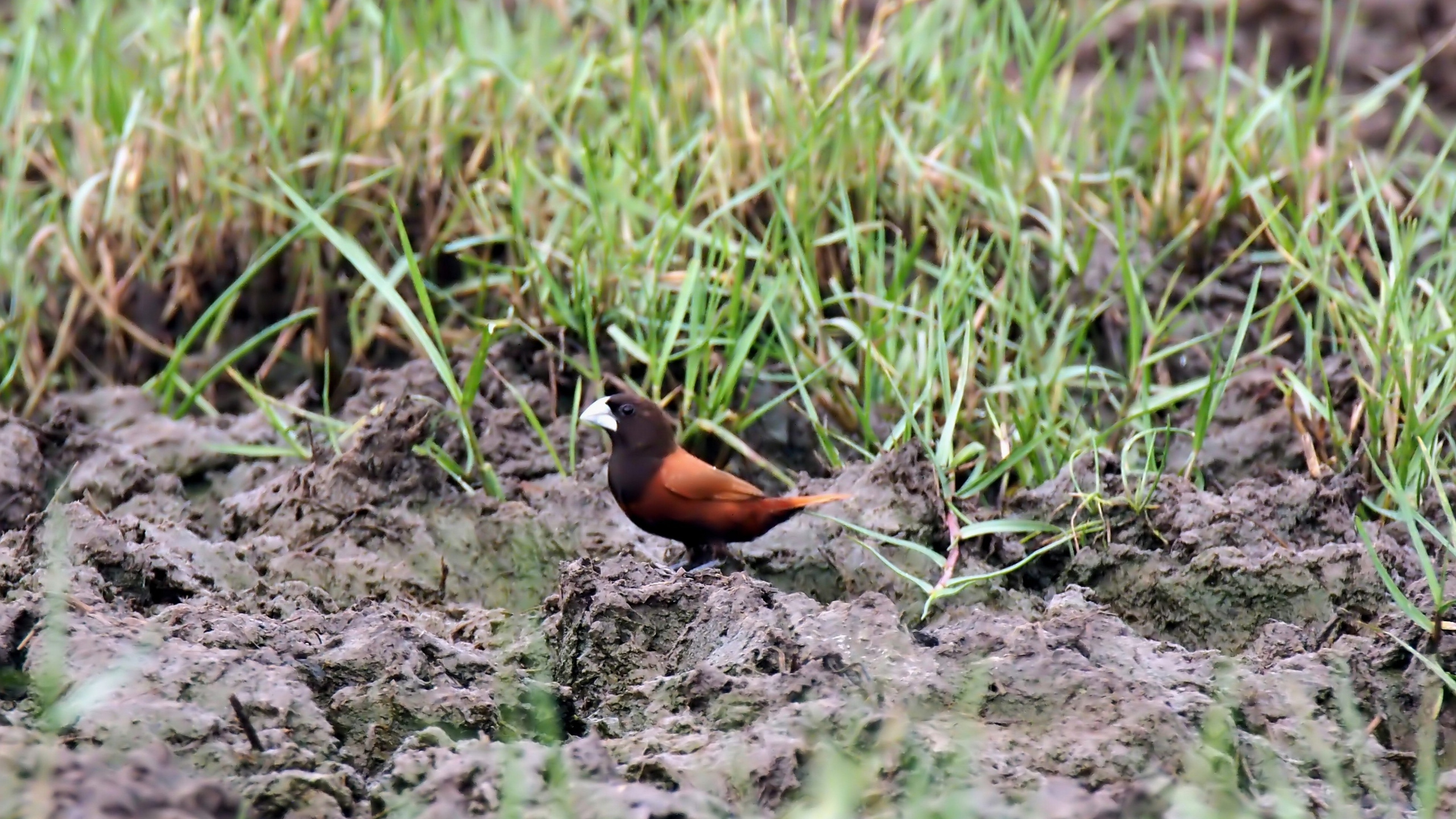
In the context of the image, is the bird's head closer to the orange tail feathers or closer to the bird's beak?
the bird's beak

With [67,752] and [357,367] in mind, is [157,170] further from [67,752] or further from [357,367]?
[67,752]

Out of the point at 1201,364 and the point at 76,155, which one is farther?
the point at 76,155

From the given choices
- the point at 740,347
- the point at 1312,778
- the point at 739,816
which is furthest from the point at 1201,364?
the point at 739,816

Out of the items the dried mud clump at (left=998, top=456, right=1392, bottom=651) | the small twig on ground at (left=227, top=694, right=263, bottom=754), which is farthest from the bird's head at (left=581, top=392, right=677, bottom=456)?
the small twig on ground at (left=227, top=694, right=263, bottom=754)

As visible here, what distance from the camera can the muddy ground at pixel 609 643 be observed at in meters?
2.03

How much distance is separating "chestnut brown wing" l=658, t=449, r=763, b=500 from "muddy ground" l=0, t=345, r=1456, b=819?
16cm

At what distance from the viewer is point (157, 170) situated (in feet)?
13.1

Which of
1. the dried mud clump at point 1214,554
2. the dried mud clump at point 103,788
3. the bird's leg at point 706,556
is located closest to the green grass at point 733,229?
the dried mud clump at point 1214,554

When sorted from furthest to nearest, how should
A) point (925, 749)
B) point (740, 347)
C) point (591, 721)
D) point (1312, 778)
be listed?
point (740, 347) < point (591, 721) < point (1312, 778) < point (925, 749)

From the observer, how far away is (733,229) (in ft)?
12.5

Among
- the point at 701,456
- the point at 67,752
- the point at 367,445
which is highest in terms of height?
the point at 67,752

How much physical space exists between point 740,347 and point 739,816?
4.99 ft

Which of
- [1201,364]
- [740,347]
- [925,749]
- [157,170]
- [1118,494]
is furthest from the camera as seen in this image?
[157,170]

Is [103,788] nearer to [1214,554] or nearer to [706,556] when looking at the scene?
[706,556]
